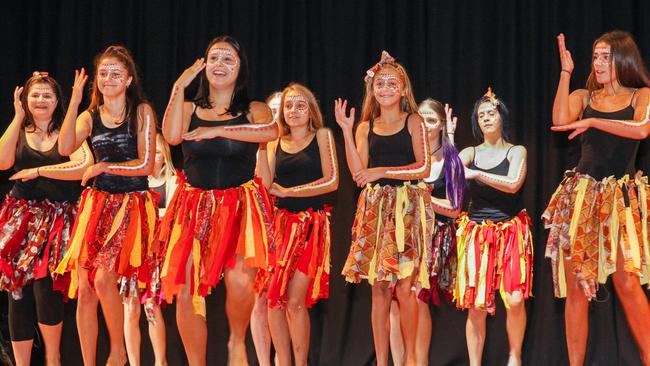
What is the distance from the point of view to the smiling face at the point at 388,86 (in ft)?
14.6

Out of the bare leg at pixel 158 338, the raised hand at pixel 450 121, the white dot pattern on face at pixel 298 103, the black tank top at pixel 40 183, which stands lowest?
the bare leg at pixel 158 338

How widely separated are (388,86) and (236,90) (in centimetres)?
91

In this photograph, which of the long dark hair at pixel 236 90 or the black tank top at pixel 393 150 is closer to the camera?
the long dark hair at pixel 236 90

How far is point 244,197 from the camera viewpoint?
385cm

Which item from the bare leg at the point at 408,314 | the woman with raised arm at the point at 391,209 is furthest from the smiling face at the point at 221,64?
A: the bare leg at the point at 408,314

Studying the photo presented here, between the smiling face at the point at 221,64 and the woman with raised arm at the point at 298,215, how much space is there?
88 centimetres

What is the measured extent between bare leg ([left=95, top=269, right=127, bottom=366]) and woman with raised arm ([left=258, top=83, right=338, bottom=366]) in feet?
2.74

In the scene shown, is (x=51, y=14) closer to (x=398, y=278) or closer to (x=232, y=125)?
(x=232, y=125)

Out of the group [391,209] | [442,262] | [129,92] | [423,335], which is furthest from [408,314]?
[129,92]

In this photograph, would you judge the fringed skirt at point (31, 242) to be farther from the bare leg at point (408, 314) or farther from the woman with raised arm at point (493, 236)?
the woman with raised arm at point (493, 236)

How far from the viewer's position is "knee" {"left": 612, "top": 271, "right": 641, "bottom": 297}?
13.3 feet

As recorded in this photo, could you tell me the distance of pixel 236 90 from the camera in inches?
158

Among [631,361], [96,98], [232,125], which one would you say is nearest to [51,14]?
[96,98]

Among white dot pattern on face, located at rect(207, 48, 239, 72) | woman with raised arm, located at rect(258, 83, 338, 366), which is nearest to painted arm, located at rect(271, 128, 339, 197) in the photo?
woman with raised arm, located at rect(258, 83, 338, 366)
